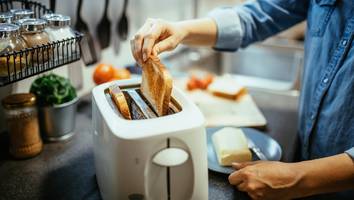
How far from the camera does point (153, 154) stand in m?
0.63

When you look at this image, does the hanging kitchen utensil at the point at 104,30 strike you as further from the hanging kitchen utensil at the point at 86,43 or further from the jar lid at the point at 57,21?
the jar lid at the point at 57,21

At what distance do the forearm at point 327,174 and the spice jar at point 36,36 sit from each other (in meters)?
0.57

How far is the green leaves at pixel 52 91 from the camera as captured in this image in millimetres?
960

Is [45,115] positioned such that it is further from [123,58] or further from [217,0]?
[217,0]

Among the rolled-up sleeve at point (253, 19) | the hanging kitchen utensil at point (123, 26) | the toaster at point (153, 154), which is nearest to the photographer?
the toaster at point (153, 154)

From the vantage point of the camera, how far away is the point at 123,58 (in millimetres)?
1519

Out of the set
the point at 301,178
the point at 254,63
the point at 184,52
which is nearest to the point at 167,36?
the point at 301,178

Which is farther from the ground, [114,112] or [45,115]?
[114,112]

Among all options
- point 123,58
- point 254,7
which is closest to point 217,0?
point 123,58

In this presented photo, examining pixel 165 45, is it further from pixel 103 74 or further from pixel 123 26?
pixel 123 26

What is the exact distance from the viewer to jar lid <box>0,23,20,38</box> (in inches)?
28.5

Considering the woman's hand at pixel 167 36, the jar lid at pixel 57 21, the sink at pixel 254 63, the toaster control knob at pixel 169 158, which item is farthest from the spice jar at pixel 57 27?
the sink at pixel 254 63

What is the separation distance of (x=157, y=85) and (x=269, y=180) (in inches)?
11.1

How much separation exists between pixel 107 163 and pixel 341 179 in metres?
0.43
